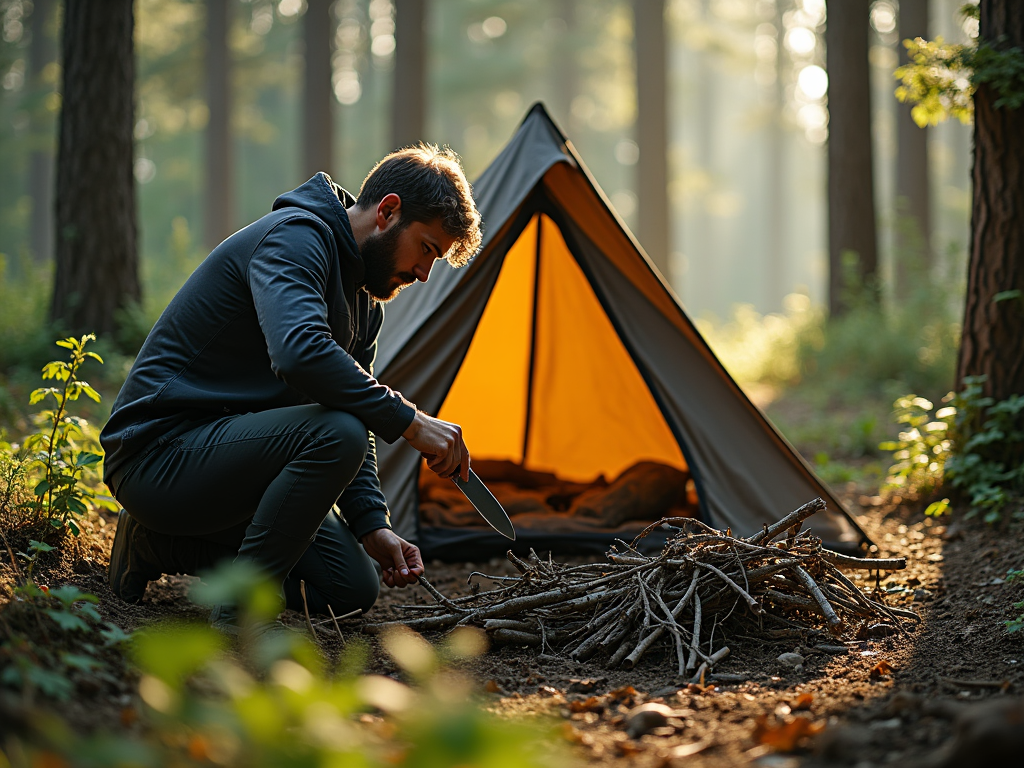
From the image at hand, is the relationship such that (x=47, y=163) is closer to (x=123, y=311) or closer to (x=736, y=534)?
(x=123, y=311)

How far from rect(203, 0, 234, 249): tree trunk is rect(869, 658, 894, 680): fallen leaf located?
1470 cm

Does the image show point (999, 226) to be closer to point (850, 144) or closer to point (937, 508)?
point (937, 508)

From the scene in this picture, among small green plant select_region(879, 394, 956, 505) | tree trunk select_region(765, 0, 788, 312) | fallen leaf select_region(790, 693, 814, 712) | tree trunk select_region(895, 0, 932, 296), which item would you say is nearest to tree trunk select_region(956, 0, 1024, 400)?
small green plant select_region(879, 394, 956, 505)

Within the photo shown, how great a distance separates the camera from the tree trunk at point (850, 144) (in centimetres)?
834

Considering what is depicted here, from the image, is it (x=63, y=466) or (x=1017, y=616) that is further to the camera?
(x=63, y=466)

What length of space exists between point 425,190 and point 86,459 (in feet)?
4.21

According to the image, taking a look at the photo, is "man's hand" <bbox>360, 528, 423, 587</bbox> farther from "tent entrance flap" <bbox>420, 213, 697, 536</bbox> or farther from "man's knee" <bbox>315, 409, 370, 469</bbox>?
"tent entrance flap" <bbox>420, 213, 697, 536</bbox>

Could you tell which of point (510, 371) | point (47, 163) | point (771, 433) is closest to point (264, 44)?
point (47, 163)

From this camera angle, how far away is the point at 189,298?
2271 millimetres

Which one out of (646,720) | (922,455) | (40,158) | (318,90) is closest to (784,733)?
(646,720)

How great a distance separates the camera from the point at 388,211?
2.29 meters

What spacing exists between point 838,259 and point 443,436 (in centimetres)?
761

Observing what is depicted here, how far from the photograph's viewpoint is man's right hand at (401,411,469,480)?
82.6 inches

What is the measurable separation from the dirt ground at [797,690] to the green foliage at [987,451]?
1.28 ft
